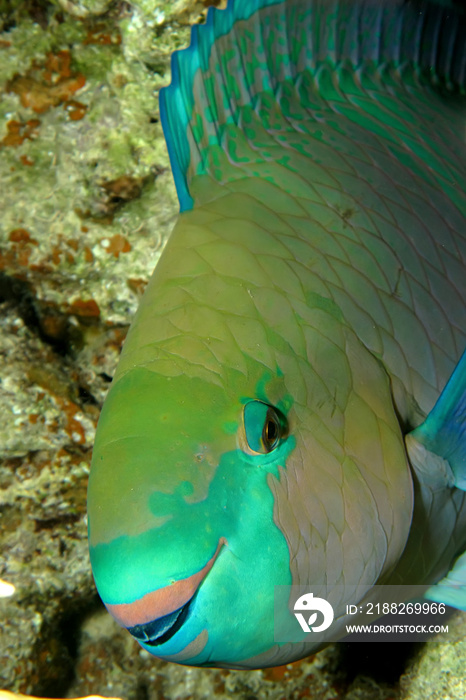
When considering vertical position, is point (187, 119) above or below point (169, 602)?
above

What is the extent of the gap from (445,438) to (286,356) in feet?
1.98

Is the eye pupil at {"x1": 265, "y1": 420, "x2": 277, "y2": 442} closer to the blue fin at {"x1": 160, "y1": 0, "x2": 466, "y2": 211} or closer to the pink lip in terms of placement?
the pink lip

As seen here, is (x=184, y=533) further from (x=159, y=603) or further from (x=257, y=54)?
(x=257, y=54)

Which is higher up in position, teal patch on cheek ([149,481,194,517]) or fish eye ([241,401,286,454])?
fish eye ([241,401,286,454])

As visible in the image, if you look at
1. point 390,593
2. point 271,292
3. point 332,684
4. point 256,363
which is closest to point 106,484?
point 256,363

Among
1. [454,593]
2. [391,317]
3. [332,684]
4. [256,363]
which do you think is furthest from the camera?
[332,684]

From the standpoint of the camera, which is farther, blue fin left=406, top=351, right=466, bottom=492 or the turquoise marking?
blue fin left=406, top=351, right=466, bottom=492

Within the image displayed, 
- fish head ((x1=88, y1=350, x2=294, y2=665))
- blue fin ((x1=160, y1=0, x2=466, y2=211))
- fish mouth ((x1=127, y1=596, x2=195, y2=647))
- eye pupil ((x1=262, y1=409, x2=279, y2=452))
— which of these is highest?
blue fin ((x1=160, y1=0, x2=466, y2=211))

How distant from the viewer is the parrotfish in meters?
1.12

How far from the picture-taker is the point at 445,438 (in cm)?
154

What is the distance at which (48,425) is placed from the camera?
2779 mm

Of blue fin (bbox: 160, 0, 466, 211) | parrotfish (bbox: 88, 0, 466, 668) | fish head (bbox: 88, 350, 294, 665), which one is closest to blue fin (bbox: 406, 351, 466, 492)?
parrotfish (bbox: 88, 0, 466, 668)

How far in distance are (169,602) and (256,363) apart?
0.58 m

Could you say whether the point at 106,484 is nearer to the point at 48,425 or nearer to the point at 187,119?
the point at 187,119
